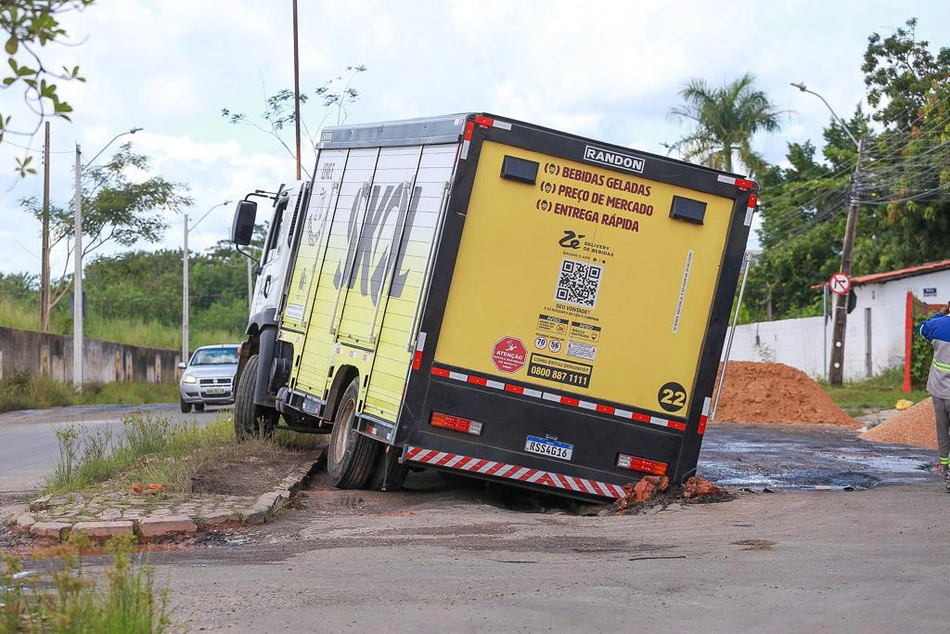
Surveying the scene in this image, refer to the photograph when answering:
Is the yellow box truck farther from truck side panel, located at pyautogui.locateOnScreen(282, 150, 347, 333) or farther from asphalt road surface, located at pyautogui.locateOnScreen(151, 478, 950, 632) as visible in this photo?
truck side panel, located at pyautogui.locateOnScreen(282, 150, 347, 333)

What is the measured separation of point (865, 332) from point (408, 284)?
29.2 metres

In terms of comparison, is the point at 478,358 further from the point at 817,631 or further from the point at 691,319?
the point at 817,631

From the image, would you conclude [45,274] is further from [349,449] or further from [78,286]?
[349,449]

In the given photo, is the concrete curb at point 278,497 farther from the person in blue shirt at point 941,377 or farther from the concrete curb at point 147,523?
the person in blue shirt at point 941,377

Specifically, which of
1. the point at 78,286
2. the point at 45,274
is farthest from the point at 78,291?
the point at 45,274

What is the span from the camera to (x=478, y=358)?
10.9m

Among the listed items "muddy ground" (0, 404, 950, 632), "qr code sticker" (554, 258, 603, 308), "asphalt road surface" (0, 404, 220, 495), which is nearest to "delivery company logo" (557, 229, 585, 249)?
"qr code sticker" (554, 258, 603, 308)

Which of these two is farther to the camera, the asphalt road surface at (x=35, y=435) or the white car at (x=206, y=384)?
the white car at (x=206, y=384)

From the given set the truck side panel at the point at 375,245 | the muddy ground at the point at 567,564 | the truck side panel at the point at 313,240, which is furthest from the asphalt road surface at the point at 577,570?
the truck side panel at the point at 313,240

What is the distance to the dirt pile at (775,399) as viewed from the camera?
2736cm

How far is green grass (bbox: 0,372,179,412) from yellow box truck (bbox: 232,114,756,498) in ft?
78.4

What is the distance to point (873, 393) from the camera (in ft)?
107

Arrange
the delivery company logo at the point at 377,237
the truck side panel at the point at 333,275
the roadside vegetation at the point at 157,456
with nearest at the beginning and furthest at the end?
the roadside vegetation at the point at 157,456
the delivery company logo at the point at 377,237
the truck side panel at the point at 333,275

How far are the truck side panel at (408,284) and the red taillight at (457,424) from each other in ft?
1.14
